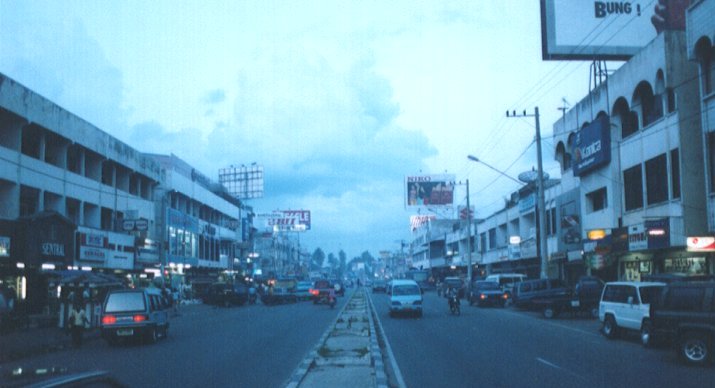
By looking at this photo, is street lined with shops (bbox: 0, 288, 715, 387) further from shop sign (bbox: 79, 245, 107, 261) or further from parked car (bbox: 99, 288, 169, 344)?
shop sign (bbox: 79, 245, 107, 261)

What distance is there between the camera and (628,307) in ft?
70.7

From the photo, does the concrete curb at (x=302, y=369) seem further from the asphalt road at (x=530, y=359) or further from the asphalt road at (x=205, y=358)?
the asphalt road at (x=530, y=359)

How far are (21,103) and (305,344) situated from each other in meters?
21.9

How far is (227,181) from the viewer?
10425 centimetres

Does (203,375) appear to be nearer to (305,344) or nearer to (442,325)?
(305,344)

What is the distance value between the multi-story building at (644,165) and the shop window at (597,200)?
63 millimetres

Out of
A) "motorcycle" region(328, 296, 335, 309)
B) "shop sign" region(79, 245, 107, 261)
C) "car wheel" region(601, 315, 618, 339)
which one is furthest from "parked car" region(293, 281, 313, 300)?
"car wheel" region(601, 315, 618, 339)

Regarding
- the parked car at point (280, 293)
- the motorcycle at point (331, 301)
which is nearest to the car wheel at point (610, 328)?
the motorcycle at point (331, 301)

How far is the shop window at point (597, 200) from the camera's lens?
4125 centimetres

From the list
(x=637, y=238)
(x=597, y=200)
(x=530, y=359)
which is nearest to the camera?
(x=530, y=359)

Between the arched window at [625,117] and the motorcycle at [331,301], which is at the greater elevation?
the arched window at [625,117]

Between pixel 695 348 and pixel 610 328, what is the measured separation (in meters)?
7.23

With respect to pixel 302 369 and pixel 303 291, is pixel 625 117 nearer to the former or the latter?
pixel 302 369

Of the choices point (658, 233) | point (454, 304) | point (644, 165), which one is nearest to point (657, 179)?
point (644, 165)
